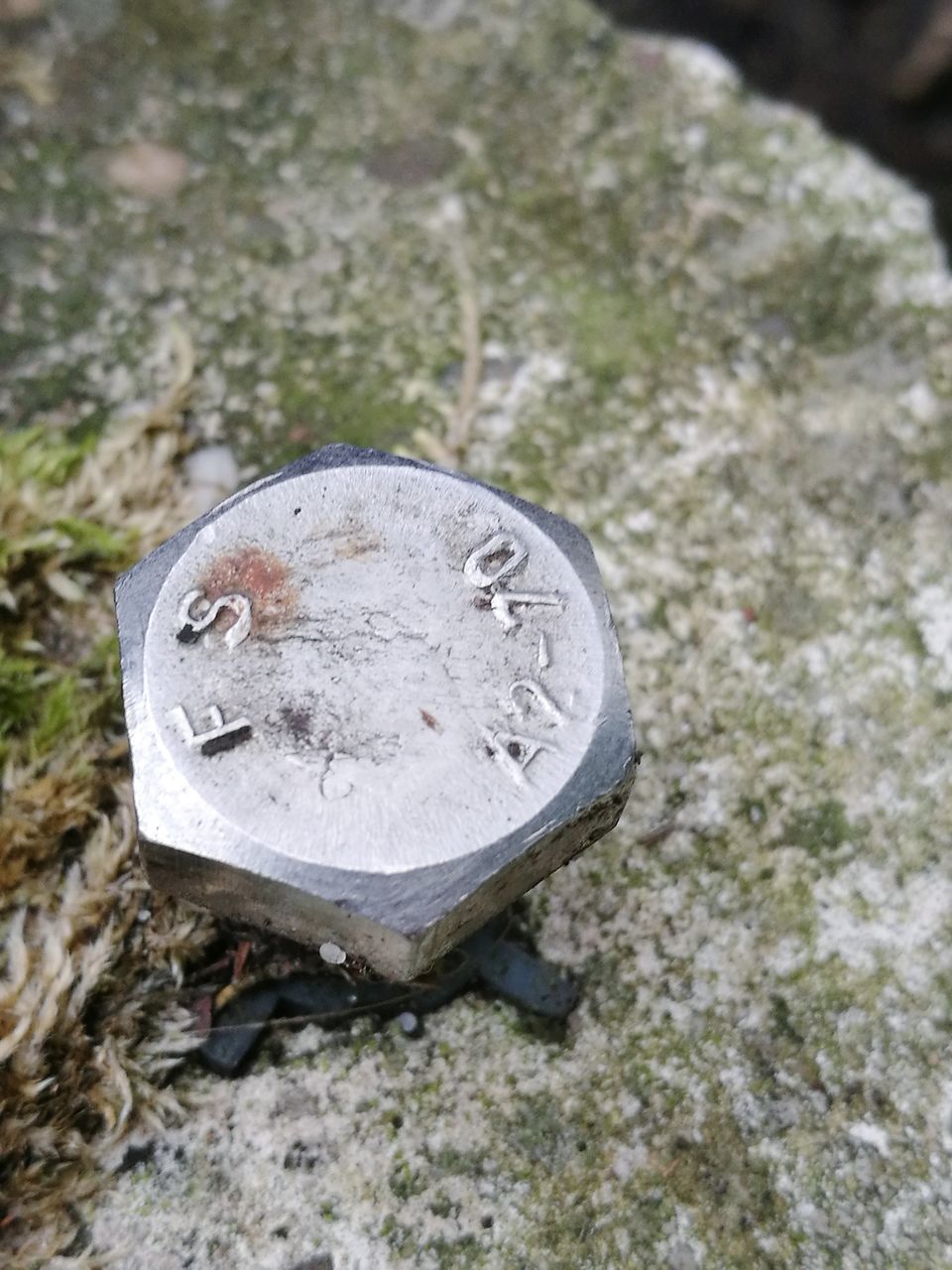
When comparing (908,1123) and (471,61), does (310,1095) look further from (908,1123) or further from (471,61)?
(471,61)

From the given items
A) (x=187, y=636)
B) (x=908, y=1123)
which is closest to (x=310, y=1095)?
(x=187, y=636)

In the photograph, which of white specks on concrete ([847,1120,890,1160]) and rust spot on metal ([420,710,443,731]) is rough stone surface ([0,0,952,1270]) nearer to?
white specks on concrete ([847,1120,890,1160])

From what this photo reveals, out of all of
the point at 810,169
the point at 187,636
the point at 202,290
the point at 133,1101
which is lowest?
the point at 133,1101

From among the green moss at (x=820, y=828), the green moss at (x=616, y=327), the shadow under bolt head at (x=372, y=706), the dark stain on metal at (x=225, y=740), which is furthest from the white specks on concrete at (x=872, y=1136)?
the green moss at (x=616, y=327)

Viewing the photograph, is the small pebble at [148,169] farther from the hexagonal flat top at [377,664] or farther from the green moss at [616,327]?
the hexagonal flat top at [377,664]

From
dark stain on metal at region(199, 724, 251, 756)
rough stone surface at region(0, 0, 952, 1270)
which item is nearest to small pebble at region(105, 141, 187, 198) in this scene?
rough stone surface at region(0, 0, 952, 1270)

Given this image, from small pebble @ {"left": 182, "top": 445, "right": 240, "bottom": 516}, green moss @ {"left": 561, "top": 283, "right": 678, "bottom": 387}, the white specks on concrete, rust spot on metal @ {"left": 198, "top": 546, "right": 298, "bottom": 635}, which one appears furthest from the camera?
green moss @ {"left": 561, "top": 283, "right": 678, "bottom": 387}

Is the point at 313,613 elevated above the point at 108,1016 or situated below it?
above
